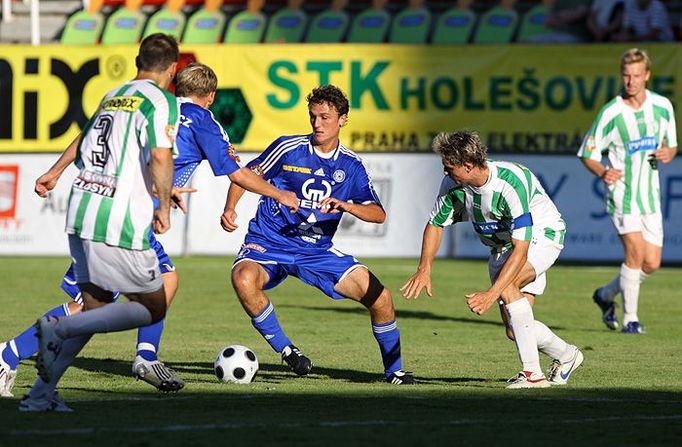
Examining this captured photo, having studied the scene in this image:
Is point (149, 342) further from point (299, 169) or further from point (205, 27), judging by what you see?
point (205, 27)

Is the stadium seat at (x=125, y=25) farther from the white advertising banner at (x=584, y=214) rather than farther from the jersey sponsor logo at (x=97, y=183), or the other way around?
the jersey sponsor logo at (x=97, y=183)

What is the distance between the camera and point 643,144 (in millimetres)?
13367

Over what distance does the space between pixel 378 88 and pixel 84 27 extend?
754 cm

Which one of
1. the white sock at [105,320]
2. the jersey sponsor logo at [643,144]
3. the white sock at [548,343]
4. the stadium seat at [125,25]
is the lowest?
the stadium seat at [125,25]

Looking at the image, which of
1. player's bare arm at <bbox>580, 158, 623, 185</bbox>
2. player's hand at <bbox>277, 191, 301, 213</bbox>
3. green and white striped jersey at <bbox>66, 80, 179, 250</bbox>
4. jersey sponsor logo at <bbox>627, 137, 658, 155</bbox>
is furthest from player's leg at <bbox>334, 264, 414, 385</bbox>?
jersey sponsor logo at <bbox>627, 137, 658, 155</bbox>

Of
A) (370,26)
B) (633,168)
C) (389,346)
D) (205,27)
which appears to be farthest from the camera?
(205,27)

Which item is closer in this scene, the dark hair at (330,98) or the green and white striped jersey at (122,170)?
the green and white striped jersey at (122,170)

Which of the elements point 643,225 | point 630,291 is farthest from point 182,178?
point 643,225

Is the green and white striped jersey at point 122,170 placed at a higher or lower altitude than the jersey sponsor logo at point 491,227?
higher

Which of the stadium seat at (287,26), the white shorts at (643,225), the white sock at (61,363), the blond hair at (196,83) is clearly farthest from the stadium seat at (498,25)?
the white sock at (61,363)

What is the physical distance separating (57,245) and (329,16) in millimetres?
7206

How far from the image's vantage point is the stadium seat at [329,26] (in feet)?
83.4

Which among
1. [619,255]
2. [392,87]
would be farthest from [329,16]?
[619,255]

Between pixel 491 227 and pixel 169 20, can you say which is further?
pixel 169 20
